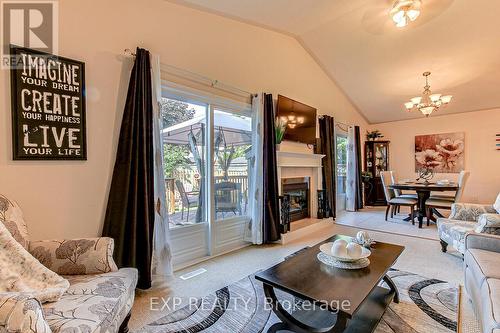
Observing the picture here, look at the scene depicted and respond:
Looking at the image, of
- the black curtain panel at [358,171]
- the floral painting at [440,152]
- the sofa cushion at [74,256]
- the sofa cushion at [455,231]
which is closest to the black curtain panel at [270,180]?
the sofa cushion at [455,231]

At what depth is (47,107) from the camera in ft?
5.92

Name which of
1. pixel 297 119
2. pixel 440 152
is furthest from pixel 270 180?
pixel 440 152

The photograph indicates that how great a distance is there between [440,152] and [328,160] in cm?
338

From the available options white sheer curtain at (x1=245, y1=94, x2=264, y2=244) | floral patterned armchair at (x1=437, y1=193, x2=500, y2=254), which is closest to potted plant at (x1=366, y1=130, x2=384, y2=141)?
floral patterned armchair at (x1=437, y1=193, x2=500, y2=254)

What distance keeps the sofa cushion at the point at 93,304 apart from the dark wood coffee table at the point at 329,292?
810 millimetres

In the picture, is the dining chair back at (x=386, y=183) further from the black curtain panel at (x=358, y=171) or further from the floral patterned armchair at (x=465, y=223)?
the floral patterned armchair at (x=465, y=223)

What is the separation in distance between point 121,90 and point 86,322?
1851 mm

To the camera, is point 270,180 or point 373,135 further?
point 373,135

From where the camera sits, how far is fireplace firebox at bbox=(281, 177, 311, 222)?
426 centimetres

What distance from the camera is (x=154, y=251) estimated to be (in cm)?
226

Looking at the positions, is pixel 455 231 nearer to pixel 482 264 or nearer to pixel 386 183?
pixel 482 264

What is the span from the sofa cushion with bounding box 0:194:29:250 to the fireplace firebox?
328cm

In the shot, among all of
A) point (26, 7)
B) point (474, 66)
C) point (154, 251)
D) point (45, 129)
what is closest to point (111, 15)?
point (26, 7)

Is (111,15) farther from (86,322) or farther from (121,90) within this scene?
(86,322)
